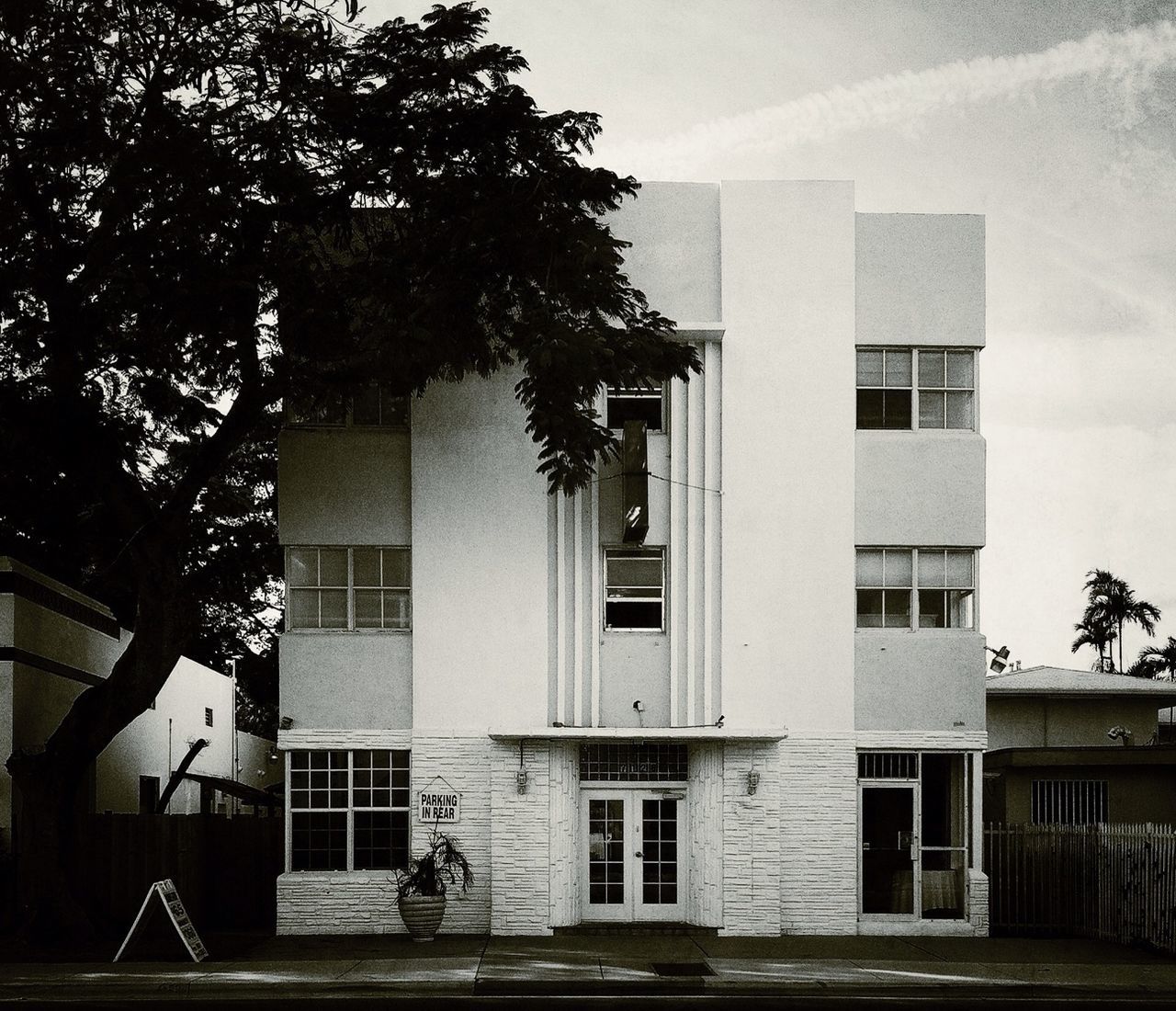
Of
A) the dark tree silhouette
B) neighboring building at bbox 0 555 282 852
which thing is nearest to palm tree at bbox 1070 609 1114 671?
the dark tree silhouette

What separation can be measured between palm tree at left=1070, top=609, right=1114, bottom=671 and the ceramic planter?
7644 cm

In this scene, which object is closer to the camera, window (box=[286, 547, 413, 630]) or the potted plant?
the potted plant

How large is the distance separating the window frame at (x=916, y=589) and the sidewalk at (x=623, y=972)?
4.60 meters

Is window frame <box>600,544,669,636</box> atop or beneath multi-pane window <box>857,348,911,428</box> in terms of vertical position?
beneath

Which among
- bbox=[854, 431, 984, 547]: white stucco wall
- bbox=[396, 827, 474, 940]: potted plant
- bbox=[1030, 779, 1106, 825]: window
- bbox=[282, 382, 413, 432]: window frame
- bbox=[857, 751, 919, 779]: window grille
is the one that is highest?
bbox=[282, 382, 413, 432]: window frame

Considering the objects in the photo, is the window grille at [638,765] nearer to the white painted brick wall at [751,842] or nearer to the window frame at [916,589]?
the white painted brick wall at [751,842]

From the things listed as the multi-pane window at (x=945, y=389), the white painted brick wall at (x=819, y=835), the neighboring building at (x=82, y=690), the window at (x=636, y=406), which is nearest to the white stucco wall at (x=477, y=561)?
the window at (x=636, y=406)

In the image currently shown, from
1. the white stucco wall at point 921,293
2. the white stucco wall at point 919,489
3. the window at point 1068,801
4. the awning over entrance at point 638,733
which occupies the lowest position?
the window at point 1068,801

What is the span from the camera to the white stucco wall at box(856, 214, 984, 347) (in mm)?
23469

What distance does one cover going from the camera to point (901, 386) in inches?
931

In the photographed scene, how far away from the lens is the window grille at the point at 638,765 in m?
23.3

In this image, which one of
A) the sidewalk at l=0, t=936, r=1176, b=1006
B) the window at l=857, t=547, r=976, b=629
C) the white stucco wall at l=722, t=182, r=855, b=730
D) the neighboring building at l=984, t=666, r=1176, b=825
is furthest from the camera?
the neighboring building at l=984, t=666, r=1176, b=825

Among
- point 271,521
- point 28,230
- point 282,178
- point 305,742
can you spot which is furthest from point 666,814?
point 271,521

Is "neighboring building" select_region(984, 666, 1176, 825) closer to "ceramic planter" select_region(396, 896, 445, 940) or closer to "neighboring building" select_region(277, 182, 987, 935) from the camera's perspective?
"neighboring building" select_region(277, 182, 987, 935)
